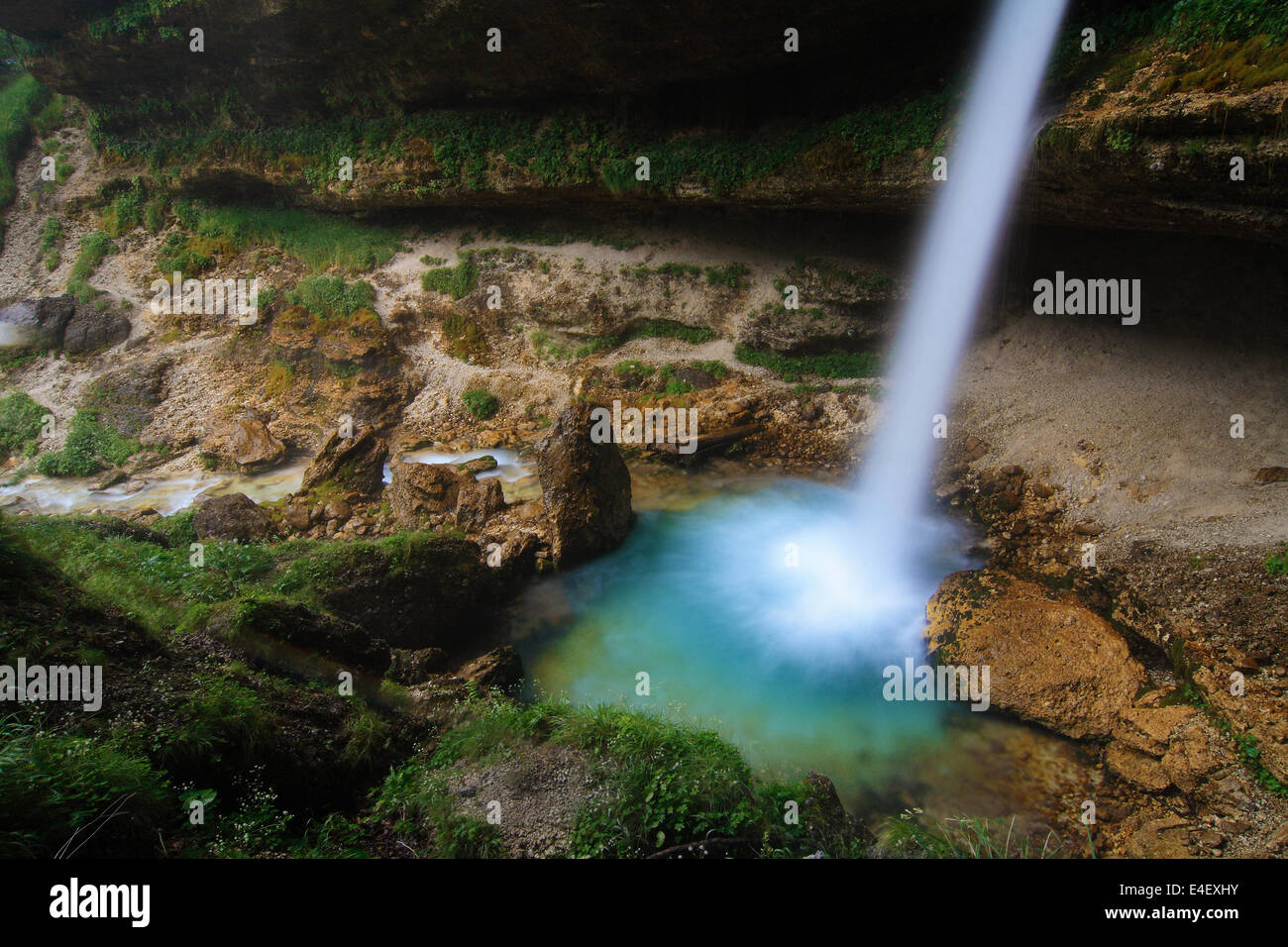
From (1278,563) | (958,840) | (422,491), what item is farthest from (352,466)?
(1278,563)

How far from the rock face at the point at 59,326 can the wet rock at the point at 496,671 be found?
63.1 ft

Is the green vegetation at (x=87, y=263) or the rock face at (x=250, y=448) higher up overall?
the green vegetation at (x=87, y=263)

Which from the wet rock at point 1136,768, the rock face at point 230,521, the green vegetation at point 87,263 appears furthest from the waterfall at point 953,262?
the green vegetation at point 87,263

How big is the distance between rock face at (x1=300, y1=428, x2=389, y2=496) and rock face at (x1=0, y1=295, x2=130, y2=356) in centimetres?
1154

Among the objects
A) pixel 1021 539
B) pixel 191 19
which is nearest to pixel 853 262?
pixel 1021 539

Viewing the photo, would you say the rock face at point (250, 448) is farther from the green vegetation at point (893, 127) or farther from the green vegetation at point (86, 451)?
the green vegetation at point (893, 127)

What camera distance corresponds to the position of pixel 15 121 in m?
23.2

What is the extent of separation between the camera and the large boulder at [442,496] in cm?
1330

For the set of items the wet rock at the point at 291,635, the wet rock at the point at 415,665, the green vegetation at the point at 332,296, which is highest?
the green vegetation at the point at 332,296

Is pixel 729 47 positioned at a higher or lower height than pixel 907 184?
higher

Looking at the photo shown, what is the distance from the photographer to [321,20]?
15367 millimetres

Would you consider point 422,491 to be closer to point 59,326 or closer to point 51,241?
point 59,326

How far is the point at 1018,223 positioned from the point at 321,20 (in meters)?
15.8

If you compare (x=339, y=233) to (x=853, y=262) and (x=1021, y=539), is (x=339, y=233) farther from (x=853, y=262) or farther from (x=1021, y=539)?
(x=1021, y=539)
